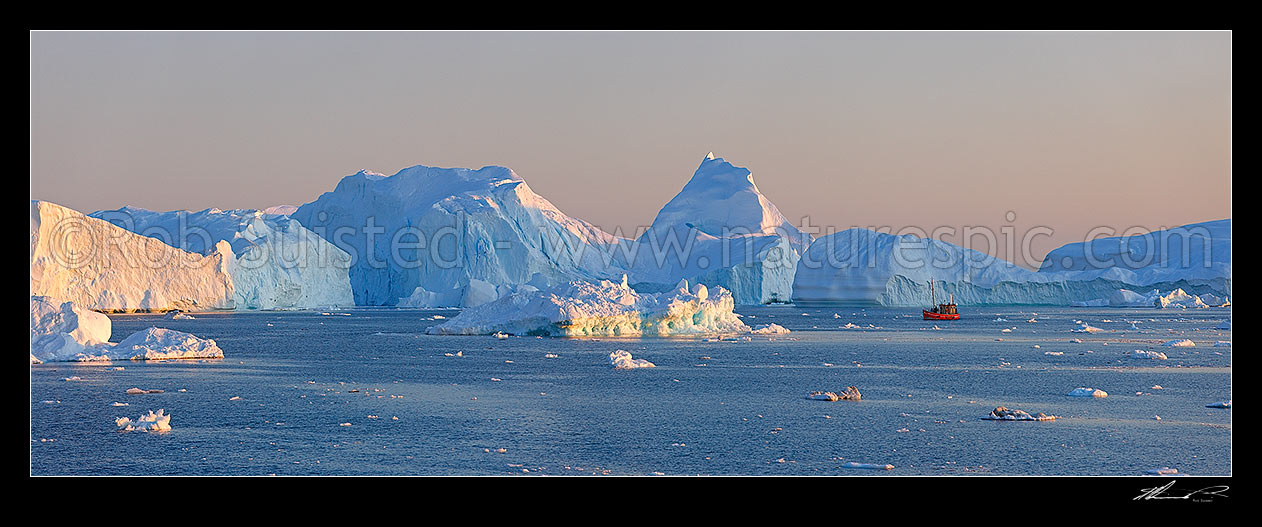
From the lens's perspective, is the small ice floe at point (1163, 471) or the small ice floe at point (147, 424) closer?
the small ice floe at point (1163, 471)

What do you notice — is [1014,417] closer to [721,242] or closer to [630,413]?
[630,413]

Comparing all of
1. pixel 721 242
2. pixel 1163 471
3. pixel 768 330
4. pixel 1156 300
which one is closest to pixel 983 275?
pixel 1156 300

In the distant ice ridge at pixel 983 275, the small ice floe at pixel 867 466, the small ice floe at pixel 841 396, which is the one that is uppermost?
the distant ice ridge at pixel 983 275

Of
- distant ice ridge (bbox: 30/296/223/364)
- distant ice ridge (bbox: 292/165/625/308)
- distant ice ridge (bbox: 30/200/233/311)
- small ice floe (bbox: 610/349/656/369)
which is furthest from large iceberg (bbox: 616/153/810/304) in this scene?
distant ice ridge (bbox: 30/296/223/364)

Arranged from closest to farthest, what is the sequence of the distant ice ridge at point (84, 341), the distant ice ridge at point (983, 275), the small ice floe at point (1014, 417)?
the small ice floe at point (1014, 417) < the distant ice ridge at point (84, 341) < the distant ice ridge at point (983, 275)

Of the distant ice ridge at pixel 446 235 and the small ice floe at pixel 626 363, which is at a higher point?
the distant ice ridge at pixel 446 235

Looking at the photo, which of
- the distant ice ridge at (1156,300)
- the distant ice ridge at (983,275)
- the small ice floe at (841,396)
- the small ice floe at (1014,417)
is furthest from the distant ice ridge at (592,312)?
the distant ice ridge at (1156,300)
